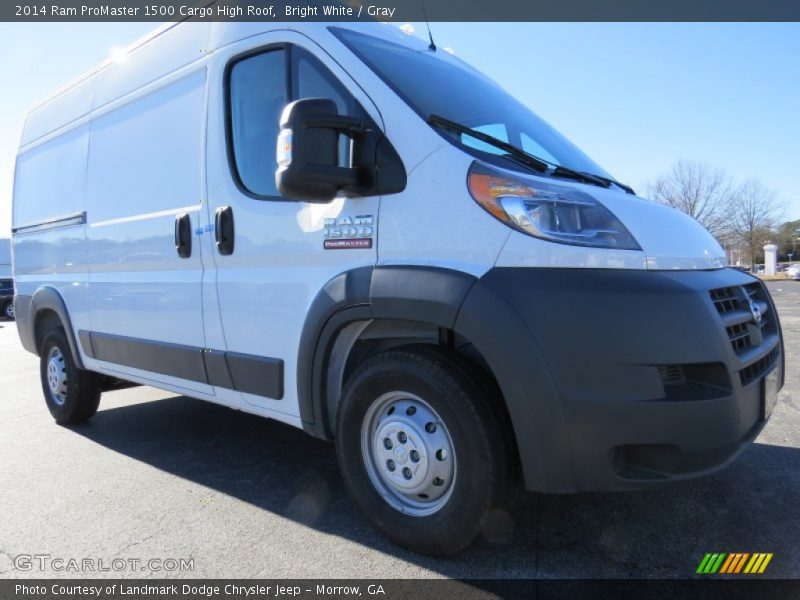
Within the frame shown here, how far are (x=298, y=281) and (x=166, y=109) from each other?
1.71 metres

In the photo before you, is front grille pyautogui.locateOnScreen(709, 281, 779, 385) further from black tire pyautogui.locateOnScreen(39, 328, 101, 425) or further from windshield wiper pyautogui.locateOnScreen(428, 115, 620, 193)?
black tire pyautogui.locateOnScreen(39, 328, 101, 425)

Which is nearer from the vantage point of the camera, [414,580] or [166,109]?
[414,580]

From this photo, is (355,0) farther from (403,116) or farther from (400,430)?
(400,430)

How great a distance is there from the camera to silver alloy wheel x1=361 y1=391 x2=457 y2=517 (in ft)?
8.15

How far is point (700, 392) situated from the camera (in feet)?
6.91

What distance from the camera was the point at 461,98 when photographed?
3004mm

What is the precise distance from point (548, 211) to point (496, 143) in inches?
21.0

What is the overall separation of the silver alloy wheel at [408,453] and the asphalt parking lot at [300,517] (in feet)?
0.84

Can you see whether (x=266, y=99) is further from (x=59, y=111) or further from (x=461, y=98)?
(x=59, y=111)

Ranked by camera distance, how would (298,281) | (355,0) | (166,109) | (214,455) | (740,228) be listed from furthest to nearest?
(740,228) → (214,455) → (166,109) → (355,0) → (298,281)

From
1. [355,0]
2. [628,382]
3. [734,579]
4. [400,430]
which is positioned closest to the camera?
[628,382]

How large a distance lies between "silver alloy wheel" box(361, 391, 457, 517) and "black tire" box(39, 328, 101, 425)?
3416 mm

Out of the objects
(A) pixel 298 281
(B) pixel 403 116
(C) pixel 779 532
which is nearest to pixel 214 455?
(A) pixel 298 281

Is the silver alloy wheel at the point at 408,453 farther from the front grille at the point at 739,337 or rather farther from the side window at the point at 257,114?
the side window at the point at 257,114
